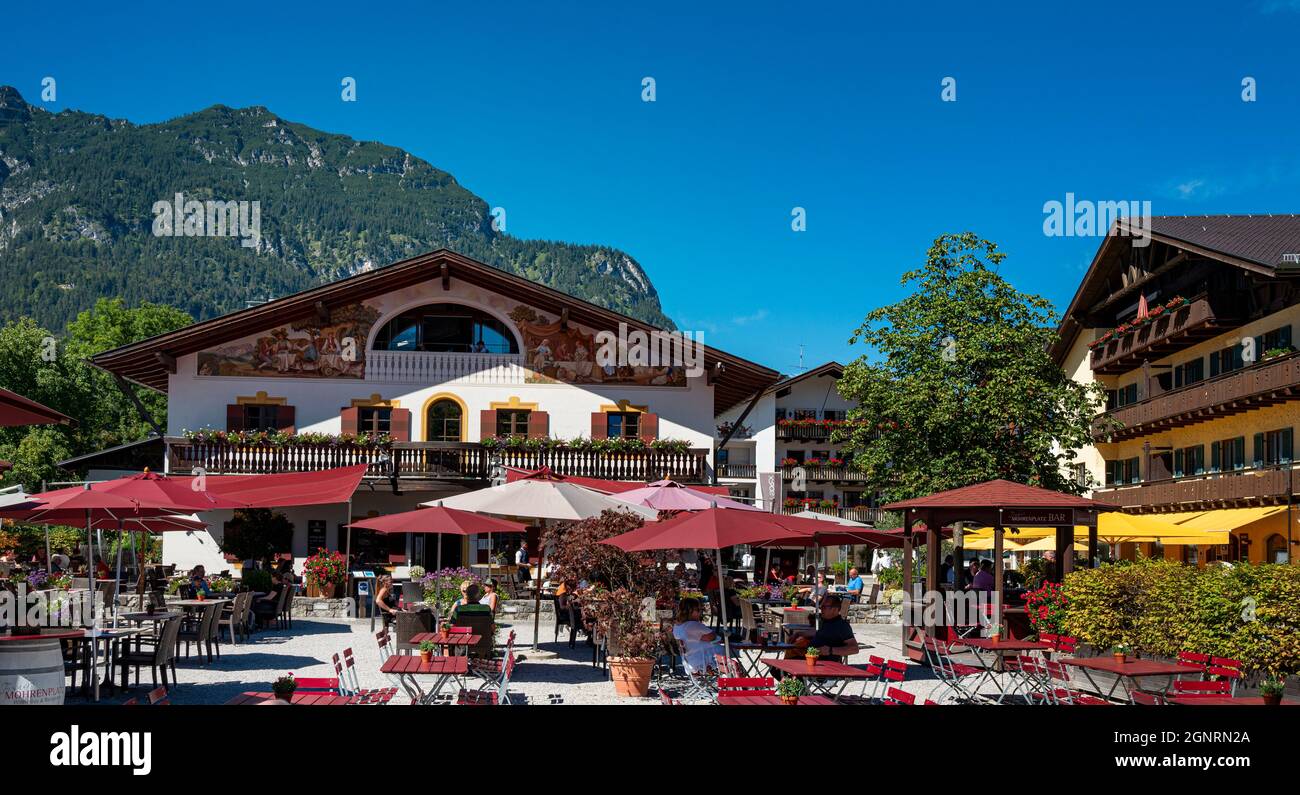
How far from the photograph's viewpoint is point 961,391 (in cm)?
3584

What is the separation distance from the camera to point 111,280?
14075 centimetres

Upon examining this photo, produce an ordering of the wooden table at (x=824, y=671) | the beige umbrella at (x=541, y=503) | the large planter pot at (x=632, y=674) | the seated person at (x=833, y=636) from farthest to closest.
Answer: the beige umbrella at (x=541, y=503)
the large planter pot at (x=632, y=674)
the seated person at (x=833, y=636)
the wooden table at (x=824, y=671)

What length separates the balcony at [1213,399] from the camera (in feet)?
104

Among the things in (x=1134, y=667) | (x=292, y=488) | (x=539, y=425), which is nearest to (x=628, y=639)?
(x=1134, y=667)

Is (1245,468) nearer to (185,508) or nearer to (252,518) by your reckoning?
(252,518)

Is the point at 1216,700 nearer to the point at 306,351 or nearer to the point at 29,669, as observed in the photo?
the point at 29,669

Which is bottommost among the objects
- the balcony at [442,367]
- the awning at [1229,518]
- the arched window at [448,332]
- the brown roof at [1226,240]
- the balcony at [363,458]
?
the awning at [1229,518]

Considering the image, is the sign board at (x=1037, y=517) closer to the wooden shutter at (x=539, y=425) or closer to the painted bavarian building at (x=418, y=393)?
the painted bavarian building at (x=418, y=393)

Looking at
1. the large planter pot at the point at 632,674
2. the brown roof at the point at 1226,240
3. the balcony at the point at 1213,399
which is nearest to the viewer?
the large planter pot at the point at 632,674

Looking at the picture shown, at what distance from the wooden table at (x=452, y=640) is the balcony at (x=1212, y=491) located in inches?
904

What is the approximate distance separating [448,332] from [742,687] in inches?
968

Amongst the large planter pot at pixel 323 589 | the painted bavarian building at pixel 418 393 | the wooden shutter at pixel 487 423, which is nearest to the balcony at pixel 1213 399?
the painted bavarian building at pixel 418 393

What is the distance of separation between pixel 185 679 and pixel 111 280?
13747 cm
